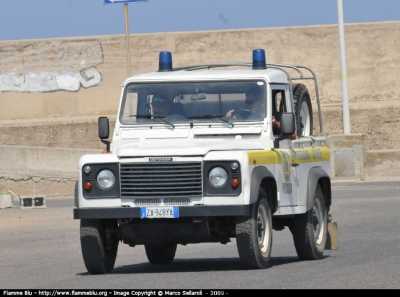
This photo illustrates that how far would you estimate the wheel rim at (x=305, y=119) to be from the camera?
13.8 m

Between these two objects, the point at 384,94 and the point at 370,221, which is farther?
the point at 384,94

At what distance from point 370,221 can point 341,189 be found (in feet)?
28.5

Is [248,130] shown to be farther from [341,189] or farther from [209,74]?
[341,189]

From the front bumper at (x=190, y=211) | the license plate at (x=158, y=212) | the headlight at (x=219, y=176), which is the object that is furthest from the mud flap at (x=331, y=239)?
the license plate at (x=158, y=212)

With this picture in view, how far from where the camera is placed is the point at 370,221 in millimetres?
19375

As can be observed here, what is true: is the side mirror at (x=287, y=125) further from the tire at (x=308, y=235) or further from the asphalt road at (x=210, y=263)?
the asphalt road at (x=210, y=263)

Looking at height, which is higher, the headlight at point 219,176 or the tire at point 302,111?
the tire at point 302,111

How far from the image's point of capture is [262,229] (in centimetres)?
1160

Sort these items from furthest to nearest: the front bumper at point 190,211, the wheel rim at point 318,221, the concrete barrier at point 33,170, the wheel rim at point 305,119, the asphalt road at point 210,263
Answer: the concrete barrier at point 33,170 < the wheel rim at point 305,119 < the wheel rim at point 318,221 < the front bumper at point 190,211 < the asphalt road at point 210,263

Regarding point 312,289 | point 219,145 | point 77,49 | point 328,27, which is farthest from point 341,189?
point 312,289

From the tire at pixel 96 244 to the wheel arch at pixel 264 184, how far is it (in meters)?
1.73

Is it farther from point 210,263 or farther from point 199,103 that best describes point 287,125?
point 210,263

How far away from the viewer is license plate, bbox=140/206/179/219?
11016 mm

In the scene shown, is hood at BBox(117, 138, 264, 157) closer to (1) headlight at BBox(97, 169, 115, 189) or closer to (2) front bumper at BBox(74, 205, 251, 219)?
(1) headlight at BBox(97, 169, 115, 189)
